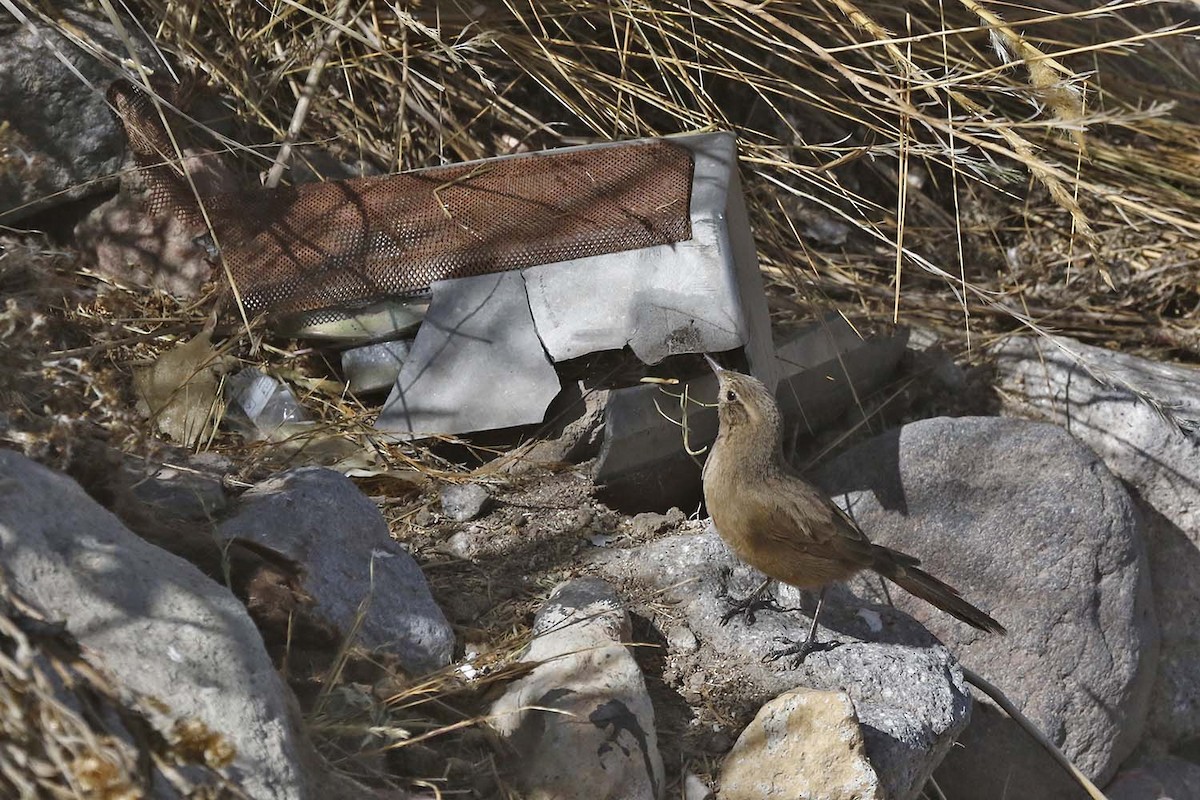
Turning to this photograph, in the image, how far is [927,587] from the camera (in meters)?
3.53

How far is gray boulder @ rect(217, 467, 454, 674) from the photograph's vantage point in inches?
113

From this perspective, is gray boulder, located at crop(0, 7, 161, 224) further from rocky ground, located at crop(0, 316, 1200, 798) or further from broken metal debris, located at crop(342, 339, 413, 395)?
rocky ground, located at crop(0, 316, 1200, 798)

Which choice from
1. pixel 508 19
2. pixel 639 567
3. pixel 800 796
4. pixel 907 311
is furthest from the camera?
pixel 907 311

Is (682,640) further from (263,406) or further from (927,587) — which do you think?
(263,406)

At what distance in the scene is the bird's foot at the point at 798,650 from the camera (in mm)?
3201

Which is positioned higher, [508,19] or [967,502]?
[508,19]

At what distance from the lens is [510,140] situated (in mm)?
4656

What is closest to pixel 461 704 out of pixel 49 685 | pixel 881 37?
pixel 49 685

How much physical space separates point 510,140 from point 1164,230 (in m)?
2.67

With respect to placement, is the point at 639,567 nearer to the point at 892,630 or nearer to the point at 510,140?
the point at 892,630

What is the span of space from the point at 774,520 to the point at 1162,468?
1641mm

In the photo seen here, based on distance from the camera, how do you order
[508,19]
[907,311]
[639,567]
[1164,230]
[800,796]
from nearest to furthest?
[800,796]
[639,567]
[508,19]
[907,311]
[1164,230]

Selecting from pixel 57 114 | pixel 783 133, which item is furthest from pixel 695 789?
pixel 783 133

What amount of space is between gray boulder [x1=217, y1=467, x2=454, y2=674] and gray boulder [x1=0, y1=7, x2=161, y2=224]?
1503mm
